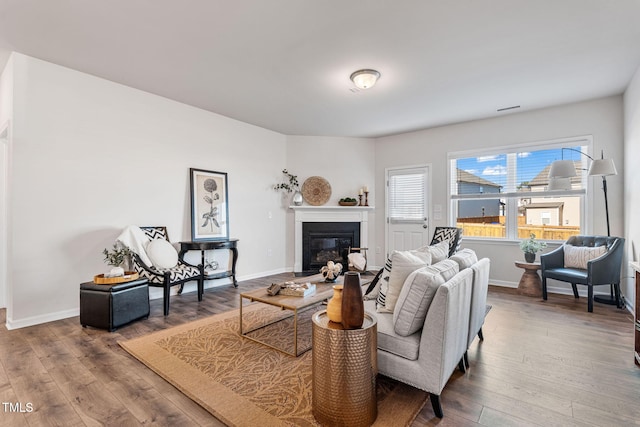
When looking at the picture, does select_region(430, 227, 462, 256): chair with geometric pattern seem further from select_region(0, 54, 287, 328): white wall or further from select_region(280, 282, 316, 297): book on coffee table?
select_region(0, 54, 287, 328): white wall

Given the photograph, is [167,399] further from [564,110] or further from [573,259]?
[564,110]

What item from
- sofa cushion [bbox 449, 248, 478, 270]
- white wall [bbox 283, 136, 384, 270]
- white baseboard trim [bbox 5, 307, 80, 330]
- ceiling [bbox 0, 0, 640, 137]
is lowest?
white baseboard trim [bbox 5, 307, 80, 330]

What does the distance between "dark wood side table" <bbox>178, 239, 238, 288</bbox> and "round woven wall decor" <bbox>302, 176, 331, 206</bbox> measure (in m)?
1.94

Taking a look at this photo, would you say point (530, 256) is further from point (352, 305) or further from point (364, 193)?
point (352, 305)

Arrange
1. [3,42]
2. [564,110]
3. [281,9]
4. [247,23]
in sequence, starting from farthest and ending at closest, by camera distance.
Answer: [564,110], [3,42], [247,23], [281,9]

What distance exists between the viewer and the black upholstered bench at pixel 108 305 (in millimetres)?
3014

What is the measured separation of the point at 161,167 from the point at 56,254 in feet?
5.24

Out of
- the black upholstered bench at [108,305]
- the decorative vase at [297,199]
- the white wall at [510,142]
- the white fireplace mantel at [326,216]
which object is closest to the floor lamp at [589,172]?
the white wall at [510,142]

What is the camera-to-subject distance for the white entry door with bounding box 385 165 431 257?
590cm

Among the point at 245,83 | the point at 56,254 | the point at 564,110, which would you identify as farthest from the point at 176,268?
the point at 564,110

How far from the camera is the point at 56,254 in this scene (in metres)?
3.41

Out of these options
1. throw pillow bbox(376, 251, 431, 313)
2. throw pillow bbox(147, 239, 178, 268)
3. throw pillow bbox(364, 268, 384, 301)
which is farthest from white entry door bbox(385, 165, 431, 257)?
throw pillow bbox(147, 239, 178, 268)

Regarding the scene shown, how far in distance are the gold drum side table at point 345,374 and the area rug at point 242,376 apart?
6.2 inches

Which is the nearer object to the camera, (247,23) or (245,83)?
(247,23)
